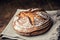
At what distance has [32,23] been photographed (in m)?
1.15

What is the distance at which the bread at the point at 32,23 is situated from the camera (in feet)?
3.67

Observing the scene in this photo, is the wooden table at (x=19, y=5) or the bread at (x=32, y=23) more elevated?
the wooden table at (x=19, y=5)

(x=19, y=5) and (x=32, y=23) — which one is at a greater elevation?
(x=19, y=5)

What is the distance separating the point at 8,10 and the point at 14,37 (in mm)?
482

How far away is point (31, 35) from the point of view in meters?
1.12

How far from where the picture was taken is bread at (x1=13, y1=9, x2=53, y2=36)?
1.12 meters

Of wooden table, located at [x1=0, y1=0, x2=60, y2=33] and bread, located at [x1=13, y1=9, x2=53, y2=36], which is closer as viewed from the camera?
bread, located at [x1=13, y1=9, x2=53, y2=36]

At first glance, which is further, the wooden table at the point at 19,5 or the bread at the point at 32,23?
the wooden table at the point at 19,5

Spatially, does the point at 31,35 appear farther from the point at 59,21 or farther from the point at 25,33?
the point at 59,21

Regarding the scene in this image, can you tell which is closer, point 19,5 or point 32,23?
point 32,23

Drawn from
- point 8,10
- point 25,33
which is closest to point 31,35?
point 25,33

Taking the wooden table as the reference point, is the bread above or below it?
below

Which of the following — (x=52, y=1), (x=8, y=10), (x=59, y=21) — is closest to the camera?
(x=59, y=21)

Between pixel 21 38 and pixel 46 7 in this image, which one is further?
pixel 46 7
